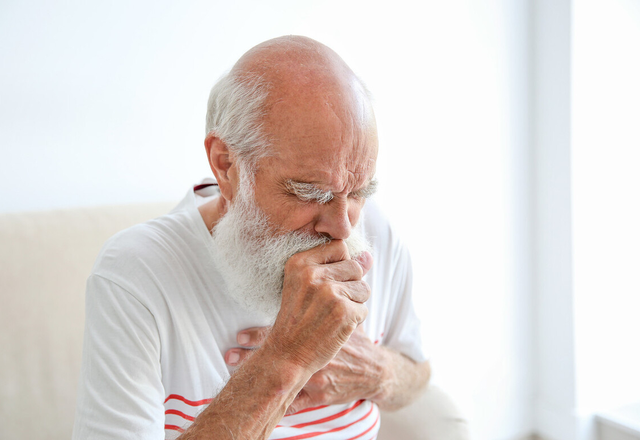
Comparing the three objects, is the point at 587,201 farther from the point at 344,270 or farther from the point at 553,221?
the point at 344,270

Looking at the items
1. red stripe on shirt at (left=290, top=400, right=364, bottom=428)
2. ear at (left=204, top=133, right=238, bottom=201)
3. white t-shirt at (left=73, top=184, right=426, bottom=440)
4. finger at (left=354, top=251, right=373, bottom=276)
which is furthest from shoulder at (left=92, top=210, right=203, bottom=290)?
red stripe on shirt at (left=290, top=400, right=364, bottom=428)

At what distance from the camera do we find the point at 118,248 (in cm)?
117

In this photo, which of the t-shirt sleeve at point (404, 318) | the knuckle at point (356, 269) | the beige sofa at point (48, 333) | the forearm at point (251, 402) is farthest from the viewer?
the t-shirt sleeve at point (404, 318)

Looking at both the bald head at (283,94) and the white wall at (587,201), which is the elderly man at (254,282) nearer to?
the bald head at (283,94)

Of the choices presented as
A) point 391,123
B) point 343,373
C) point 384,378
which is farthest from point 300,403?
point 391,123

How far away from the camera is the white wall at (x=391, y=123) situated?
5.35ft

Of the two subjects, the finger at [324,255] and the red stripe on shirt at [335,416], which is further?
the red stripe on shirt at [335,416]

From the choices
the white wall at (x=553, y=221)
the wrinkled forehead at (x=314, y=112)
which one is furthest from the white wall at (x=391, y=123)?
the wrinkled forehead at (x=314, y=112)

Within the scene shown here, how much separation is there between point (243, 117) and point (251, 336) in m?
0.49

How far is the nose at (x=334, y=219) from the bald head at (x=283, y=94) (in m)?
0.15

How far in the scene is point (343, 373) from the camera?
126cm

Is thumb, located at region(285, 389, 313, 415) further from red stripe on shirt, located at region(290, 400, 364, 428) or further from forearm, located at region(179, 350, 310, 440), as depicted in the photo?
forearm, located at region(179, 350, 310, 440)

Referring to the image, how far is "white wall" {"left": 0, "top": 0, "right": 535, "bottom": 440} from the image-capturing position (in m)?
1.63

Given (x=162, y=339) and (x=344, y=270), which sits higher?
(x=344, y=270)
